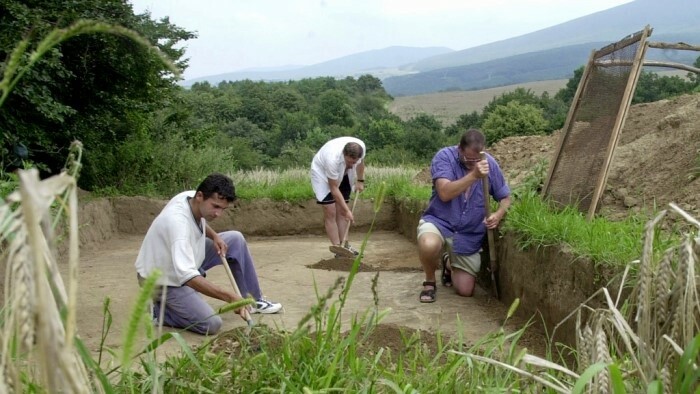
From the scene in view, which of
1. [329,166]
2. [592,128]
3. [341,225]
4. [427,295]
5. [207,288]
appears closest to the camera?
[207,288]

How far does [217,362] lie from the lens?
7.54 feet

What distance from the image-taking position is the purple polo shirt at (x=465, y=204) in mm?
5434

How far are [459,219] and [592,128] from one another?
1.31 metres

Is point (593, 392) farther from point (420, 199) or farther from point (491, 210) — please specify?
point (420, 199)

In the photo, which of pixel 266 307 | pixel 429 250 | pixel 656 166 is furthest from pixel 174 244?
pixel 656 166

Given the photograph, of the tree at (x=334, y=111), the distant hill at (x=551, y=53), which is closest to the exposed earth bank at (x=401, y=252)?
the tree at (x=334, y=111)

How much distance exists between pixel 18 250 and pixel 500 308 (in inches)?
186

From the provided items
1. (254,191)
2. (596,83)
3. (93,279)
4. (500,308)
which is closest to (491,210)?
(500,308)

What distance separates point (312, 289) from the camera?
237 inches

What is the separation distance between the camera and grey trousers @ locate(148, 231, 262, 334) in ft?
14.5

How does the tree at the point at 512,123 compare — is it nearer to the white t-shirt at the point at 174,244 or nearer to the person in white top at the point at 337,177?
the person in white top at the point at 337,177

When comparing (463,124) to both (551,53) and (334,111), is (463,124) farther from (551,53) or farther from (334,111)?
(551,53)

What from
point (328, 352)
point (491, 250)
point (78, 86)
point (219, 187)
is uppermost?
point (78, 86)

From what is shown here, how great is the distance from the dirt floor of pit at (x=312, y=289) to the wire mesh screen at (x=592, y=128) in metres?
1.05
